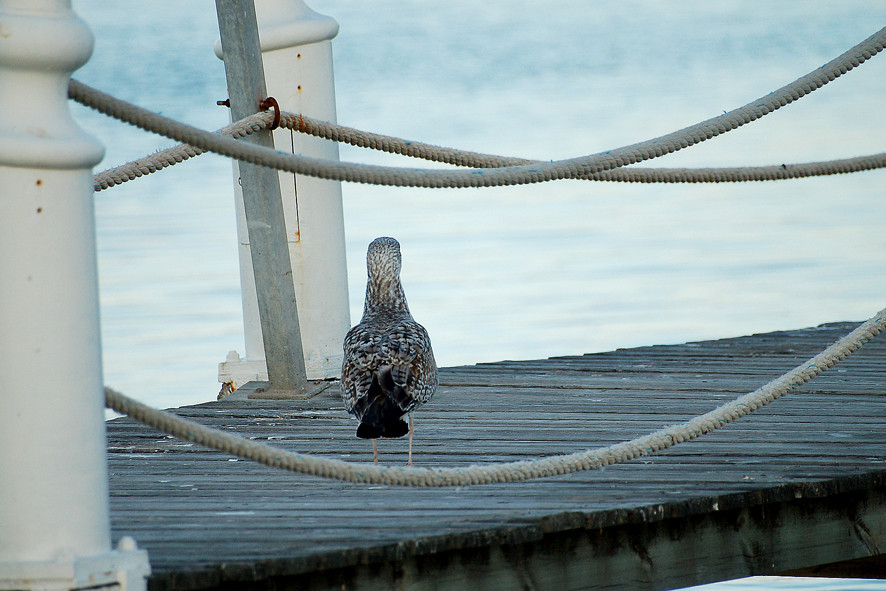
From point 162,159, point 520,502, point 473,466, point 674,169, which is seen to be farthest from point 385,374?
point 473,466

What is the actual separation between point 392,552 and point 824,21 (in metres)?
21.4

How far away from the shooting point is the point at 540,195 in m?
19.1

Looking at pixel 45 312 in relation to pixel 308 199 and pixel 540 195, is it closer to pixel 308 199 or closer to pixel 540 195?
pixel 308 199

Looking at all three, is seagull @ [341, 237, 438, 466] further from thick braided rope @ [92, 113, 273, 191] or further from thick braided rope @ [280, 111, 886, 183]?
thick braided rope @ [92, 113, 273, 191]

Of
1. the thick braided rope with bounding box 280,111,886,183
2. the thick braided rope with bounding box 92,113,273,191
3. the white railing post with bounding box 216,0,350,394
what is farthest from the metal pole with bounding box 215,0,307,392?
the thick braided rope with bounding box 280,111,886,183

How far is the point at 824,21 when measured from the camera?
22734mm

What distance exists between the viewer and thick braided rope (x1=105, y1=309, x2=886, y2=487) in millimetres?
2705

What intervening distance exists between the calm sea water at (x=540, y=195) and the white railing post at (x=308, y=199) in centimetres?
520

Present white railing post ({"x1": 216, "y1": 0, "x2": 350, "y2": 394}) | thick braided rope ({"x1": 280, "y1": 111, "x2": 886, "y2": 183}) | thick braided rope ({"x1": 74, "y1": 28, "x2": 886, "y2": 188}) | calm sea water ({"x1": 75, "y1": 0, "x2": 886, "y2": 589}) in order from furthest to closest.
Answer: calm sea water ({"x1": 75, "y1": 0, "x2": 886, "y2": 589}) < white railing post ({"x1": 216, "y1": 0, "x2": 350, "y2": 394}) < thick braided rope ({"x1": 280, "y1": 111, "x2": 886, "y2": 183}) < thick braided rope ({"x1": 74, "y1": 28, "x2": 886, "y2": 188})

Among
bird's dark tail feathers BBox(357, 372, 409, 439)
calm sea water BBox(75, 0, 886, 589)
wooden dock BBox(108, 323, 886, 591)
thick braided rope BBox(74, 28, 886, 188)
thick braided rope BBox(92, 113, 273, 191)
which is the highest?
calm sea water BBox(75, 0, 886, 589)

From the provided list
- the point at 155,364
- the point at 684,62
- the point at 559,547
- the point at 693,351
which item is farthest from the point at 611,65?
the point at 559,547

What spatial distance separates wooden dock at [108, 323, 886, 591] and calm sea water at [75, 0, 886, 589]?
6395 mm

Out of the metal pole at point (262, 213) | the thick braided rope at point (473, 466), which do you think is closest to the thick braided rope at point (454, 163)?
the metal pole at point (262, 213)

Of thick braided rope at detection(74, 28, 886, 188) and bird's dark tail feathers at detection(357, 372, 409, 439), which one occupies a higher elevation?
thick braided rope at detection(74, 28, 886, 188)
